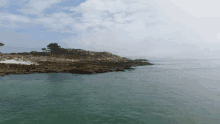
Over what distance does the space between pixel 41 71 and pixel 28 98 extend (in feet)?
73.3

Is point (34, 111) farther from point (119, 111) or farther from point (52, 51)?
point (52, 51)

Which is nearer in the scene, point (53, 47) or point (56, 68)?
point (56, 68)

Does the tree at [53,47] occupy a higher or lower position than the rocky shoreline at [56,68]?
higher

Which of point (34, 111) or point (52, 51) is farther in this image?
point (52, 51)

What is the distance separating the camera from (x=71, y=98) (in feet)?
50.2

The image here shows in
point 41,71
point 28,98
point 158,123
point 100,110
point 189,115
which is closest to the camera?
point 158,123

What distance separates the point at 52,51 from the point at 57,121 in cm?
10193

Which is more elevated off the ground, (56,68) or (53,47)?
(53,47)

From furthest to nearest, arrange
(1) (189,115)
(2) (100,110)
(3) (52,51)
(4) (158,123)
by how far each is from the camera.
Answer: (3) (52,51) → (2) (100,110) → (1) (189,115) → (4) (158,123)

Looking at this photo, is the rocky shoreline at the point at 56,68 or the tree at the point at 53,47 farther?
the tree at the point at 53,47

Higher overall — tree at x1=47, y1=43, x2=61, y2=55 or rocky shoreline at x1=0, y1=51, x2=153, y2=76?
tree at x1=47, y1=43, x2=61, y2=55

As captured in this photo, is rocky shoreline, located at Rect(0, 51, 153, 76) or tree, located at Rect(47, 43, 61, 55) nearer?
rocky shoreline, located at Rect(0, 51, 153, 76)

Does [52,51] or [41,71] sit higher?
[52,51]

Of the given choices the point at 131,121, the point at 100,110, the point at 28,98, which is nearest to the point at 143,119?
the point at 131,121
